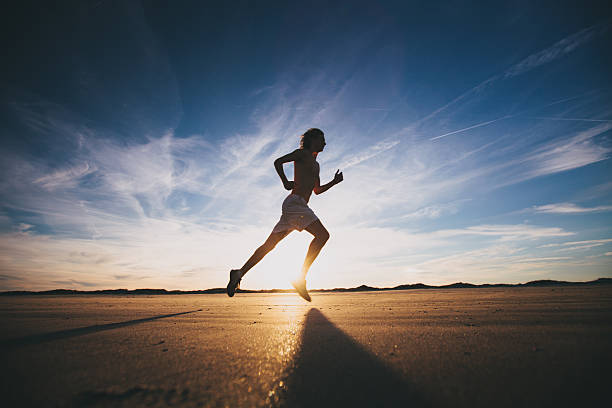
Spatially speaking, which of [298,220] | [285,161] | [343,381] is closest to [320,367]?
[343,381]

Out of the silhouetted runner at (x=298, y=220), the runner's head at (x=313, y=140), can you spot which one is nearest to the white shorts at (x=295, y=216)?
the silhouetted runner at (x=298, y=220)

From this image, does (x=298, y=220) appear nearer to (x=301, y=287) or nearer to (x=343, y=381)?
(x=301, y=287)

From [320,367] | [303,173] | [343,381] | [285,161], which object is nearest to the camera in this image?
[343,381]

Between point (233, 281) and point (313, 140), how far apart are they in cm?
228

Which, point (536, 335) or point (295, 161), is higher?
point (295, 161)

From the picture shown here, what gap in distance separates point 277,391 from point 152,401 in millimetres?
375

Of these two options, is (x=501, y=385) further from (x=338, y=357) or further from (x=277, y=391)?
(x=277, y=391)

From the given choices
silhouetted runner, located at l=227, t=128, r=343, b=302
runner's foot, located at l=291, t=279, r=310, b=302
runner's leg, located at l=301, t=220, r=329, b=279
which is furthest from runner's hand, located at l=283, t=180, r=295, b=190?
runner's foot, located at l=291, t=279, r=310, b=302

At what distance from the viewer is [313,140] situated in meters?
4.23

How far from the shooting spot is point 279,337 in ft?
5.85

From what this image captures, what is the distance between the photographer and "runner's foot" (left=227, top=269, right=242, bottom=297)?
3.78 m

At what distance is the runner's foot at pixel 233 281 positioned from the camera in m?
3.78

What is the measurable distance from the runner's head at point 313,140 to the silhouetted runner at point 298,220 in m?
0.11

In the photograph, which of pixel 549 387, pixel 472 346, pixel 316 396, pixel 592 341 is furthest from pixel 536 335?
pixel 316 396
